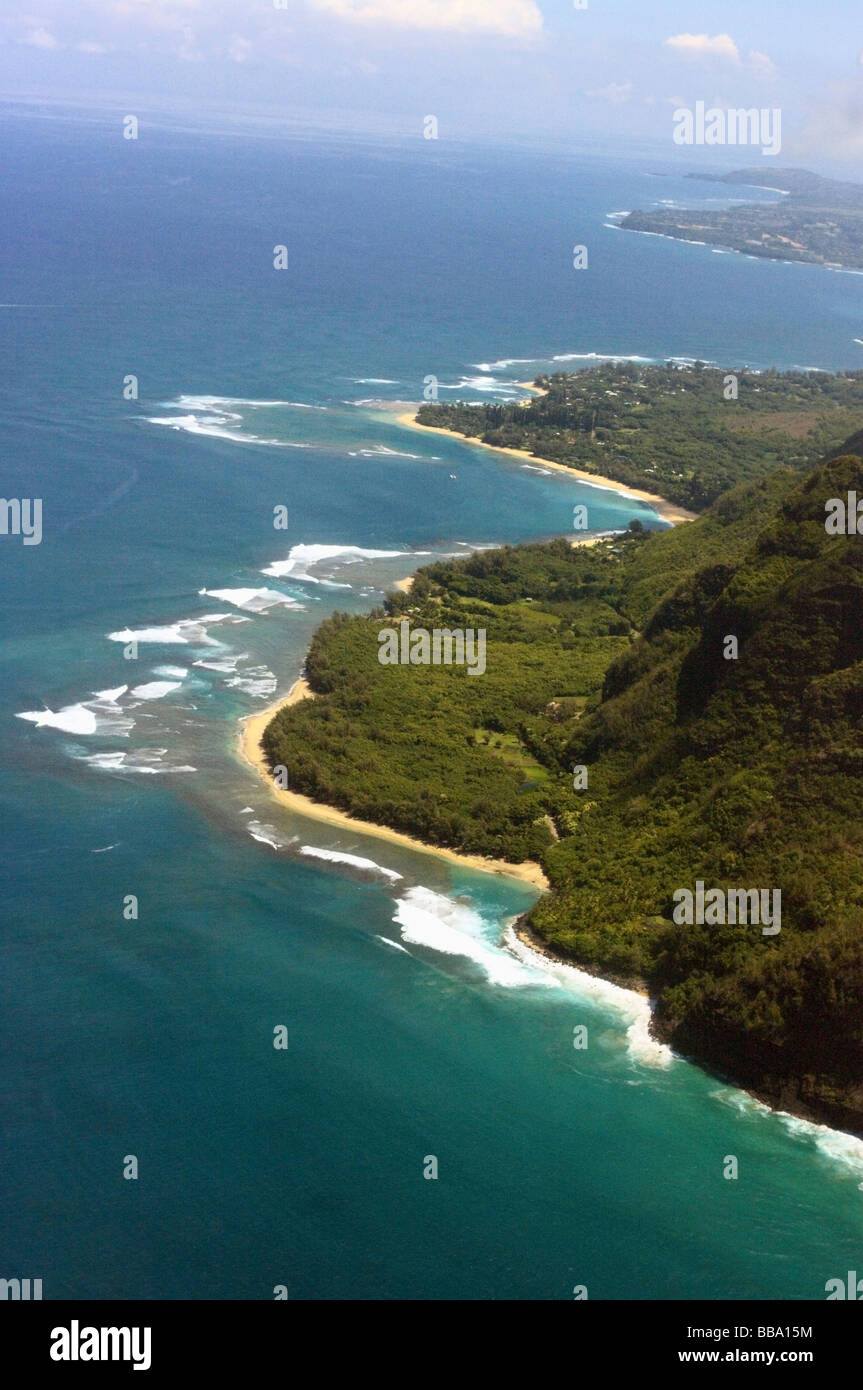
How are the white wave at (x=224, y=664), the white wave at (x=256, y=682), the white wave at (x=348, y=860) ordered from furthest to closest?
the white wave at (x=224, y=664) < the white wave at (x=256, y=682) < the white wave at (x=348, y=860)

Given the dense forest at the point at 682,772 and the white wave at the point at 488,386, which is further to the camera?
the white wave at the point at 488,386

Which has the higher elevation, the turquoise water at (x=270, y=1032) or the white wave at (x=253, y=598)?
the white wave at (x=253, y=598)

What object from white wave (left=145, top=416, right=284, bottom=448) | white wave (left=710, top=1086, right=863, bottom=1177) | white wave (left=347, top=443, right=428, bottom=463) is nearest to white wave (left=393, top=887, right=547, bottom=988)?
white wave (left=710, top=1086, right=863, bottom=1177)

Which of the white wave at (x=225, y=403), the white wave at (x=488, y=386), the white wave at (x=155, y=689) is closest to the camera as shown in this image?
the white wave at (x=155, y=689)

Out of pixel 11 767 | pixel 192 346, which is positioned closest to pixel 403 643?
pixel 11 767

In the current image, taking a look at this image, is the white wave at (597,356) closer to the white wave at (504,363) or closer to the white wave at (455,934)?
the white wave at (504,363)

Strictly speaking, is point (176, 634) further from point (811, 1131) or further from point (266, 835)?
point (811, 1131)

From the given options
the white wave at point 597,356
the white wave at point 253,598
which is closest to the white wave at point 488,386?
the white wave at point 597,356

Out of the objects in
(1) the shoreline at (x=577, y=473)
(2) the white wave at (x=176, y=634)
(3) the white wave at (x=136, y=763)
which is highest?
(1) the shoreline at (x=577, y=473)
